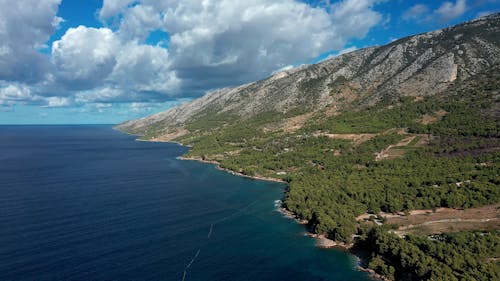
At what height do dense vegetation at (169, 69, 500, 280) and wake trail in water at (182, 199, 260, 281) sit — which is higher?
dense vegetation at (169, 69, 500, 280)

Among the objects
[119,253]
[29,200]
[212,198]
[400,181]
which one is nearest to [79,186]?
[29,200]

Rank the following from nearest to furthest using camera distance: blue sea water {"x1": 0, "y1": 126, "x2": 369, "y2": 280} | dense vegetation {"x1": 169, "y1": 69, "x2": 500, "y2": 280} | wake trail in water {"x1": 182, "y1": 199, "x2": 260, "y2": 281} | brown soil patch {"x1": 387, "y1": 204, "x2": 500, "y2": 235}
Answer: blue sea water {"x1": 0, "y1": 126, "x2": 369, "y2": 280} → dense vegetation {"x1": 169, "y1": 69, "x2": 500, "y2": 280} → wake trail in water {"x1": 182, "y1": 199, "x2": 260, "y2": 281} → brown soil patch {"x1": 387, "y1": 204, "x2": 500, "y2": 235}

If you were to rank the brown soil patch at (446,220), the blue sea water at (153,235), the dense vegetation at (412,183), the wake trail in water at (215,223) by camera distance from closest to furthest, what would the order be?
the blue sea water at (153,235), the dense vegetation at (412,183), the wake trail in water at (215,223), the brown soil patch at (446,220)

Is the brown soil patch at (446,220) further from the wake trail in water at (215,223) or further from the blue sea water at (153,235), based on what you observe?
the wake trail in water at (215,223)

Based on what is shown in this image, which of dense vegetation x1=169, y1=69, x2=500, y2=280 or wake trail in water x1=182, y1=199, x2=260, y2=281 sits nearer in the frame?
dense vegetation x1=169, y1=69, x2=500, y2=280

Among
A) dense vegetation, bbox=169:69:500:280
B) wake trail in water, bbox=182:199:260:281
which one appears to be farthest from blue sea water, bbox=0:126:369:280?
dense vegetation, bbox=169:69:500:280

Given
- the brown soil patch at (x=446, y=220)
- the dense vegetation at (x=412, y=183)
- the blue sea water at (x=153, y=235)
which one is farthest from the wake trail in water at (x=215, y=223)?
the brown soil patch at (x=446, y=220)

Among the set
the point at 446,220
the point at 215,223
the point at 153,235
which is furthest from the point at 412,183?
the point at 153,235

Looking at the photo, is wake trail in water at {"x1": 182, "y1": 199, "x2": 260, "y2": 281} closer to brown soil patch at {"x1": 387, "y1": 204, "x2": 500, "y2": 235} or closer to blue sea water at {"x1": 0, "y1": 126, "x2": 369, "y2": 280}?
blue sea water at {"x1": 0, "y1": 126, "x2": 369, "y2": 280}

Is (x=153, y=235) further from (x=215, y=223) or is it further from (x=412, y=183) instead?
(x=412, y=183)
